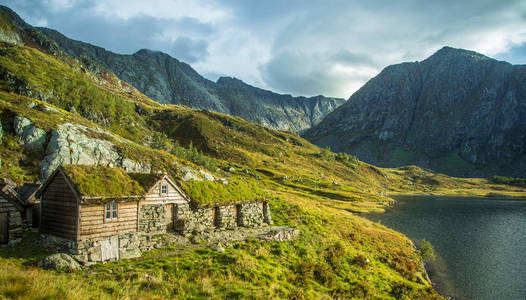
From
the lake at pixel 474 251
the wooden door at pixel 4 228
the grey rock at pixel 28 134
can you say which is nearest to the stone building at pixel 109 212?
the wooden door at pixel 4 228

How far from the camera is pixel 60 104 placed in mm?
94500

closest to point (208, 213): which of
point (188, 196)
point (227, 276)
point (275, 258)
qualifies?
point (188, 196)

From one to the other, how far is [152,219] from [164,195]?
2670 millimetres

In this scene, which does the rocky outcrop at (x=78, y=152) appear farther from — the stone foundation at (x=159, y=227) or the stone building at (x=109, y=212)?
the stone foundation at (x=159, y=227)

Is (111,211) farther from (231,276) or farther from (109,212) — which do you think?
(231,276)

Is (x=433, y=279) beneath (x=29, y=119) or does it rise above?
beneath

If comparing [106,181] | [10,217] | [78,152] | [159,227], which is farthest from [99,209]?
[78,152]

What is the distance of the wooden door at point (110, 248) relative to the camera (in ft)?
69.8

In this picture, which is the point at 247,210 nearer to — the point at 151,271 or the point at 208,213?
the point at 208,213

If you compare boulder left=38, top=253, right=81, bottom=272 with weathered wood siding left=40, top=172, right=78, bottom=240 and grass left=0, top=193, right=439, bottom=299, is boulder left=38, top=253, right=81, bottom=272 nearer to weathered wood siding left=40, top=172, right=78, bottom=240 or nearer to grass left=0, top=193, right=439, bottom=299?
grass left=0, top=193, right=439, bottom=299

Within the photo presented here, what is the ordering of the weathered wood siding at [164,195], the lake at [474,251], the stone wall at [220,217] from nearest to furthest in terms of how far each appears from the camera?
the weathered wood siding at [164,195] < the stone wall at [220,217] < the lake at [474,251]

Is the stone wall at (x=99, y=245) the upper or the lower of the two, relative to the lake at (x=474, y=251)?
upper

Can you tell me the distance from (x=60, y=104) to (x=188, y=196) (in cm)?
9476

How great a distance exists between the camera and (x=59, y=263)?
17.8m
